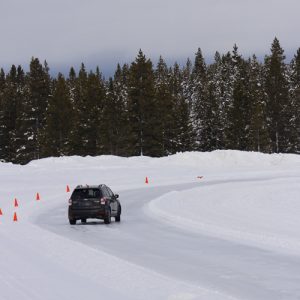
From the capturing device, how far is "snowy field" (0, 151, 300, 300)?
9562mm

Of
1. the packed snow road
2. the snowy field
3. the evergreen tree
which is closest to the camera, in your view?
the snowy field

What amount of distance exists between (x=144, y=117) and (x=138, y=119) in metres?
0.86

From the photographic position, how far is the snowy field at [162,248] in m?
9.56

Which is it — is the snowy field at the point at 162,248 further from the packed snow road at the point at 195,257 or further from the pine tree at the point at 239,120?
the pine tree at the point at 239,120

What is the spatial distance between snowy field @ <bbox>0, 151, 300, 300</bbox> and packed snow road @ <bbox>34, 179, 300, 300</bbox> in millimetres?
19

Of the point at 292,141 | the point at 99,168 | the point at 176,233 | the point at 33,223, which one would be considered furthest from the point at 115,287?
A: the point at 292,141

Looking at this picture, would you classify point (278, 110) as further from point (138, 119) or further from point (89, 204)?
point (89, 204)

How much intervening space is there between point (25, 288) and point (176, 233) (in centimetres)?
912

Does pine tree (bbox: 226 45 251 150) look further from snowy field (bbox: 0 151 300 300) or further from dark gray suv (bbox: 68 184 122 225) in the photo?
dark gray suv (bbox: 68 184 122 225)

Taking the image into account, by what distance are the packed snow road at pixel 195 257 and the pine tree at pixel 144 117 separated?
52650 mm

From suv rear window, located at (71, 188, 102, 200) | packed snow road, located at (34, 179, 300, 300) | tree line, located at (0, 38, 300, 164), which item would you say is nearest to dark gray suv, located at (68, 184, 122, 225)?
suv rear window, located at (71, 188, 102, 200)

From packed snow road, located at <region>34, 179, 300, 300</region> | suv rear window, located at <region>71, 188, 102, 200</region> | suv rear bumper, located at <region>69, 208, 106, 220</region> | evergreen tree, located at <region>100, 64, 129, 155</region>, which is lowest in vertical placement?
packed snow road, located at <region>34, 179, 300, 300</region>

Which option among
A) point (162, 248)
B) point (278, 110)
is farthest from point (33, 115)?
point (162, 248)

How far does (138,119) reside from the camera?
7619cm
